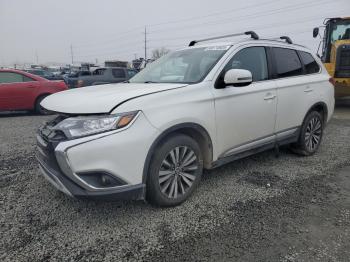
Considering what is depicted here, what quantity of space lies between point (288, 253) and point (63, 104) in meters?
2.42

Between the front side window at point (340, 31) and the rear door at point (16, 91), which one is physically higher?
the front side window at point (340, 31)

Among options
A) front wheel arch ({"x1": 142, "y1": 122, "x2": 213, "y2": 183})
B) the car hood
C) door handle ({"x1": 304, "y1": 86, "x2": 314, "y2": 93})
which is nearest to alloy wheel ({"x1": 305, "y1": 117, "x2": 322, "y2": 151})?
door handle ({"x1": 304, "y1": 86, "x2": 314, "y2": 93})

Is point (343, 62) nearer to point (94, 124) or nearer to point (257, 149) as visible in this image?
point (257, 149)

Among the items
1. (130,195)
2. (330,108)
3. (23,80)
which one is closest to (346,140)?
(330,108)

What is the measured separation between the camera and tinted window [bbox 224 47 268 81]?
149 inches

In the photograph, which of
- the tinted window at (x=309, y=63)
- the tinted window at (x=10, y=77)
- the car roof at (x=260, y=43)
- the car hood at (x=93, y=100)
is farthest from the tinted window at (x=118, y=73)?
the car hood at (x=93, y=100)

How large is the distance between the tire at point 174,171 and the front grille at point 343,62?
28.4ft

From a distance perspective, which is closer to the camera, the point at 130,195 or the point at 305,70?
the point at 130,195

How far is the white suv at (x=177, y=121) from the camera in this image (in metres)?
2.68

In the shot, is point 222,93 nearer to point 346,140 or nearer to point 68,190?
point 68,190

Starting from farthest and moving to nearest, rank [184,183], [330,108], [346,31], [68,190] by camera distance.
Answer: [346,31] → [330,108] → [184,183] → [68,190]

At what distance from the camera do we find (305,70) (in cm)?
487

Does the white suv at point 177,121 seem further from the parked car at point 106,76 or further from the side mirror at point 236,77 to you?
the parked car at point 106,76

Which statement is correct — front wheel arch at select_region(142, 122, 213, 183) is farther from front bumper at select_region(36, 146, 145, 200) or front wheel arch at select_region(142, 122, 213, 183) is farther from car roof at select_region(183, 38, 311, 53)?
car roof at select_region(183, 38, 311, 53)
